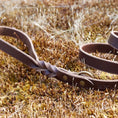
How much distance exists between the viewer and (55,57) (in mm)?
3154

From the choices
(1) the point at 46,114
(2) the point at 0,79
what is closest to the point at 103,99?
(1) the point at 46,114

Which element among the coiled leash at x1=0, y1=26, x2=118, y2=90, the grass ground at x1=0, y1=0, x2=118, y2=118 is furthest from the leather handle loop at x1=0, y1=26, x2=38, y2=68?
the grass ground at x1=0, y1=0, x2=118, y2=118

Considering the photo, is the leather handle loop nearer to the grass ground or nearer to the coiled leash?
the coiled leash

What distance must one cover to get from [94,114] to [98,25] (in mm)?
2319

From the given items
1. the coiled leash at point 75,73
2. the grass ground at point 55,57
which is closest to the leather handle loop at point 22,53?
the coiled leash at point 75,73

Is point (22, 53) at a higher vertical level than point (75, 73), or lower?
higher

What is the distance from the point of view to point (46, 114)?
2287mm

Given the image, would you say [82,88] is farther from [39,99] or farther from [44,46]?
[44,46]

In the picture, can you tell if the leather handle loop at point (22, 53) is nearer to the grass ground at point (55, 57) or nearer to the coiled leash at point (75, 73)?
the coiled leash at point (75, 73)

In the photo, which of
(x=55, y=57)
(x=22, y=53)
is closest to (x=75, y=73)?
(x=55, y=57)

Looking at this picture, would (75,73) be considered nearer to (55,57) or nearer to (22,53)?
(55,57)

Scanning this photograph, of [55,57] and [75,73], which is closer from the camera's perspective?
[75,73]

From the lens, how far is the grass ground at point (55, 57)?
7.77 ft

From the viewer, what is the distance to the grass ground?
2369 millimetres
